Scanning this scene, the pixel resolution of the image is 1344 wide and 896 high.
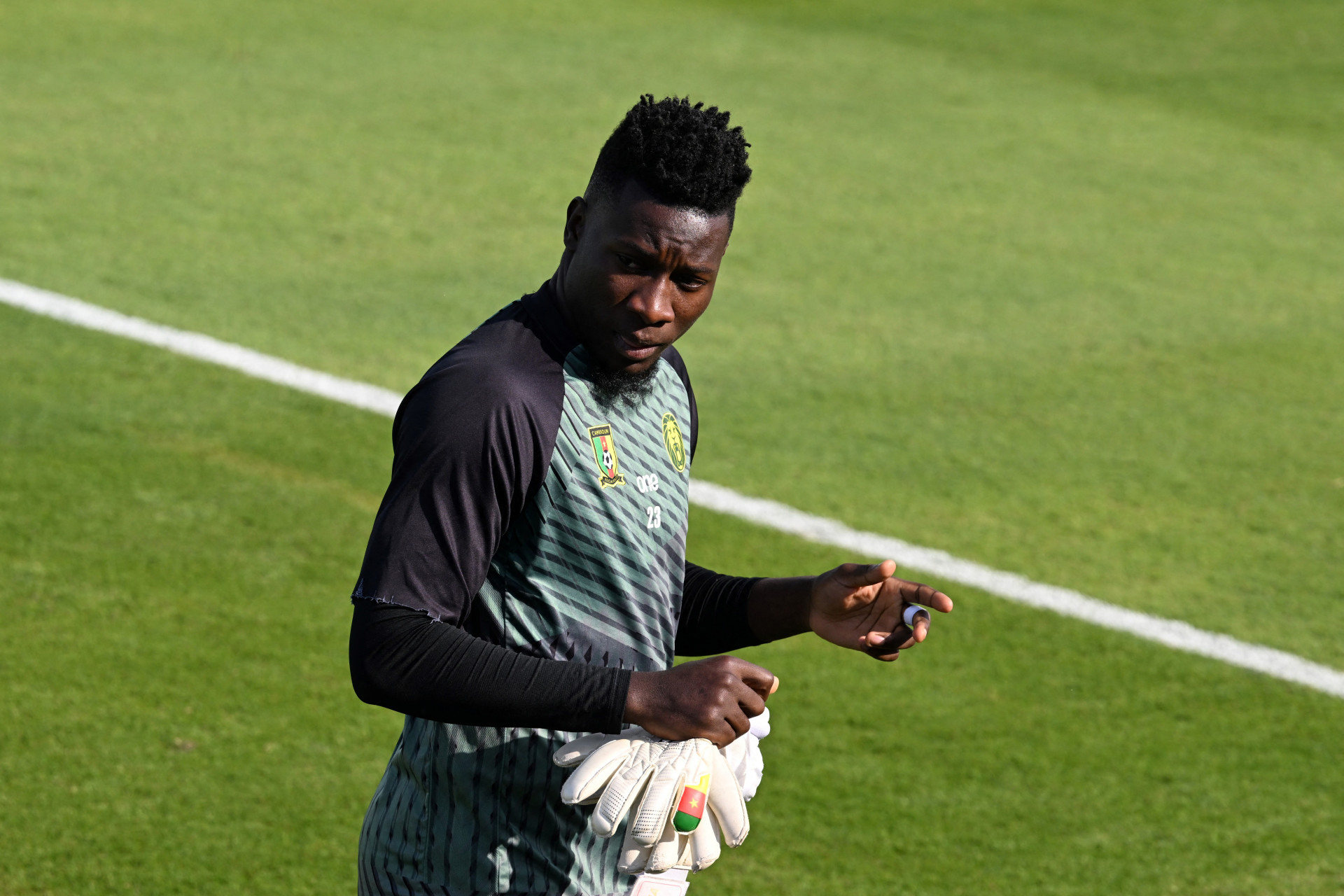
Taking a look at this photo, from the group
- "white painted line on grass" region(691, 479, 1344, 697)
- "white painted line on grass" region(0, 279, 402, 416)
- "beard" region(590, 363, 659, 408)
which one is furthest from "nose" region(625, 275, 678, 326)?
"white painted line on grass" region(0, 279, 402, 416)

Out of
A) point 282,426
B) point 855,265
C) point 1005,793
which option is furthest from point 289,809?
point 855,265

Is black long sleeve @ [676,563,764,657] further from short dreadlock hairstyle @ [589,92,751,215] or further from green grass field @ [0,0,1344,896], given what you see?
green grass field @ [0,0,1344,896]

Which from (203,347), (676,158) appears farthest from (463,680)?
(203,347)

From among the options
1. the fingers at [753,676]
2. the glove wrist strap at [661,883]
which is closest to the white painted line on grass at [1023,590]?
the glove wrist strap at [661,883]

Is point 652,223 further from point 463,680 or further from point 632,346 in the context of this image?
point 463,680

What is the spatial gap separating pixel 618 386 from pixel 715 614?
608 mm

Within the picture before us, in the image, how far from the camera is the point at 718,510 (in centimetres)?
686

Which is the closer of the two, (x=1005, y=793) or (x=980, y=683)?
(x=1005, y=793)

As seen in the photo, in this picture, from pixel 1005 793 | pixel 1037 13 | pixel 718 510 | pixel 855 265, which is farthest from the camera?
pixel 1037 13

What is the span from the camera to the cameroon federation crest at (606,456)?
2645 mm

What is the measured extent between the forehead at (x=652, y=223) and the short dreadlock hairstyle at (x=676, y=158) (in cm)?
1

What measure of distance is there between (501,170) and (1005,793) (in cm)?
738

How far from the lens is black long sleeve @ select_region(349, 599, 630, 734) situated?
95.3 inches

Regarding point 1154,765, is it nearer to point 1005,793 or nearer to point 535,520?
point 1005,793
